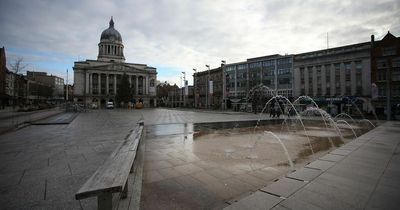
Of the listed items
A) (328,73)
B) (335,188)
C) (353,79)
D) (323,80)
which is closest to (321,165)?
(335,188)

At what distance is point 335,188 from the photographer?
168 inches

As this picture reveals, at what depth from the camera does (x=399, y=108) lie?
3841 centimetres

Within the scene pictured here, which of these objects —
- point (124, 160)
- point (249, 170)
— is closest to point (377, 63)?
point (249, 170)

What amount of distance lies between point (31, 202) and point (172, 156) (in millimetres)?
3945

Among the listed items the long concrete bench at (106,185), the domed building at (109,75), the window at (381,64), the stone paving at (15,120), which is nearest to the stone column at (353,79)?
the window at (381,64)

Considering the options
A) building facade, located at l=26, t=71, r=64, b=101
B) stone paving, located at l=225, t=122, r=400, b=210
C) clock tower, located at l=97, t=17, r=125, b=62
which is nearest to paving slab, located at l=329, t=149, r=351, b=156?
stone paving, located at l=225, t=122, r=400, b=210

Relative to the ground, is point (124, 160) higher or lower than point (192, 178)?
higher

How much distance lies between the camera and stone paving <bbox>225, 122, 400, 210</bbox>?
361 cm

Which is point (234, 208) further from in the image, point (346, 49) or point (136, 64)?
point (136, 64)

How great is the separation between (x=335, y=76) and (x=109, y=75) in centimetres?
9651

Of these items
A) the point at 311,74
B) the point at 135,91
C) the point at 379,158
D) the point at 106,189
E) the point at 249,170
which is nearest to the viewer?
the point at 106,189

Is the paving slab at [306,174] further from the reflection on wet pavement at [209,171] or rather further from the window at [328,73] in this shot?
the window at [328,73]

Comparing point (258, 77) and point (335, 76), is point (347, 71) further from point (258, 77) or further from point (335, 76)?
point (258, 77)

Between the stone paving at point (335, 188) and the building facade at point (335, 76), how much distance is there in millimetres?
44544
